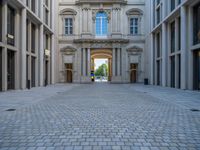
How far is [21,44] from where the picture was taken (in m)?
20.8

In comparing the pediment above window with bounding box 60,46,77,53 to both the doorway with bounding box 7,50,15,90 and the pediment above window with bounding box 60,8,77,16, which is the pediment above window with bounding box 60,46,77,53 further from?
the doorway with bounding box 7,50,15,90

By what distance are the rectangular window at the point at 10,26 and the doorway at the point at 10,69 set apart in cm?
108

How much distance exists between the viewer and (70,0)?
1449 inches

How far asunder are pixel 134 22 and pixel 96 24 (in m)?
6.22

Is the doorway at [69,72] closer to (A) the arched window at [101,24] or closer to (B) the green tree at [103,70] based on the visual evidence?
(A) the arched window at [101,24]

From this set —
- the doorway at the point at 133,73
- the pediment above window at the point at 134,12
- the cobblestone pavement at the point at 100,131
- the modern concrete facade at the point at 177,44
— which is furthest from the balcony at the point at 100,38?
the cobblestone pavement at the point at 100,131

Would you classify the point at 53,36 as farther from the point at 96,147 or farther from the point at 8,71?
the point at 96,147

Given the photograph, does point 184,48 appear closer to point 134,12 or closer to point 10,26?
point 10,26

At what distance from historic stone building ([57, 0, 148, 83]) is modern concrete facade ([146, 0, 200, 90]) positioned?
4.72 m

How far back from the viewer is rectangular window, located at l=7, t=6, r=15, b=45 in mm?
18923

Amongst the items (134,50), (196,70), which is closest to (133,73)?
(134,50)

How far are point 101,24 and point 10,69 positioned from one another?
20.7m

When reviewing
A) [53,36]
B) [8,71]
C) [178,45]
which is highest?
[53,36]

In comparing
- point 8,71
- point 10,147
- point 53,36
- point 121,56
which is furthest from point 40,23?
point 10,147
